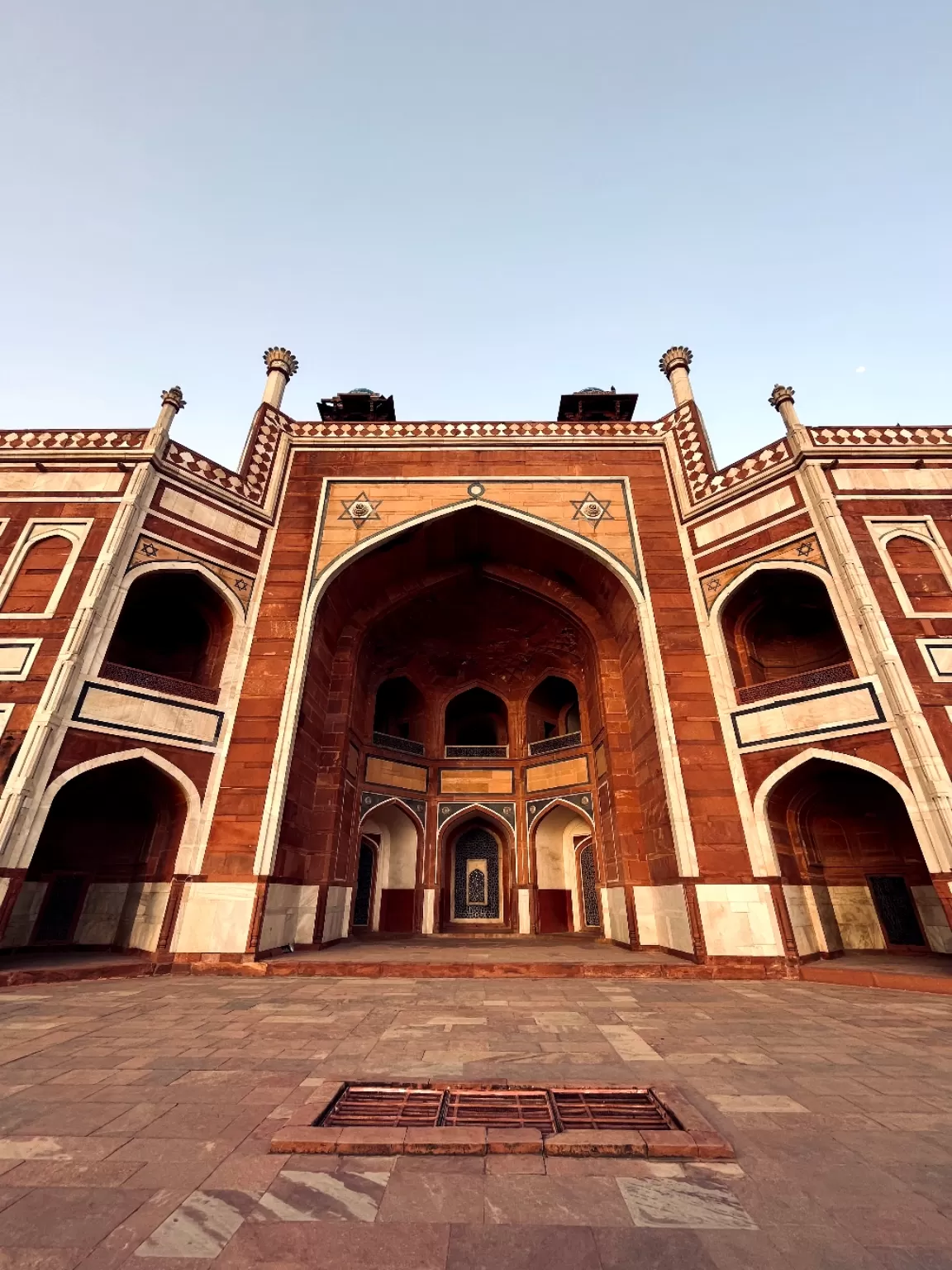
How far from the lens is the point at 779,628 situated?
1172cm

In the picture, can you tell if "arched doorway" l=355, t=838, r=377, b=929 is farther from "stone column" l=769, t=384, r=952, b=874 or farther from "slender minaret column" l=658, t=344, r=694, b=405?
"slender minaret column" l=658, t=344, r=694, b=405

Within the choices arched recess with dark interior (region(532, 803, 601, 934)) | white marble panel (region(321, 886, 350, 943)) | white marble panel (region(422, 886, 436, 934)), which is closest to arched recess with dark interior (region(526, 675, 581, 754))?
arched recess with dark interior (region(532, 803, 601, 934))

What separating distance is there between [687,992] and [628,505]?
9.17 m

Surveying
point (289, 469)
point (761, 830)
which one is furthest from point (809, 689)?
point (289, 469)

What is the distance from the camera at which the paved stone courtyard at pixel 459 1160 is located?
1877 mm

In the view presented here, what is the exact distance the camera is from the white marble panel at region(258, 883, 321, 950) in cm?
890

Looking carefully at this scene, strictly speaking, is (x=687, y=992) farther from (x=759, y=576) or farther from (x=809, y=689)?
(x=759, y=576)

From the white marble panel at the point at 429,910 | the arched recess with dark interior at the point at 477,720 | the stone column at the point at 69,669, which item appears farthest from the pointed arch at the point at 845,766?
the stone column at the point at 69,669

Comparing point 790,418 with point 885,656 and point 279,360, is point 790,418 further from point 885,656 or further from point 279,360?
point 279,360

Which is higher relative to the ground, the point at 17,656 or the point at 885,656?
the point at 17,656

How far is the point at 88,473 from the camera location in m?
10.5

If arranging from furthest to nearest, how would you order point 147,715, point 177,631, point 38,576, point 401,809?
point 401,809 < point 177,631 < point 38,576 < point 147,715

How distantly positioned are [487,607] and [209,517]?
7.16 meters

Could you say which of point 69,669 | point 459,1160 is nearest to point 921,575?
point 459,1160
